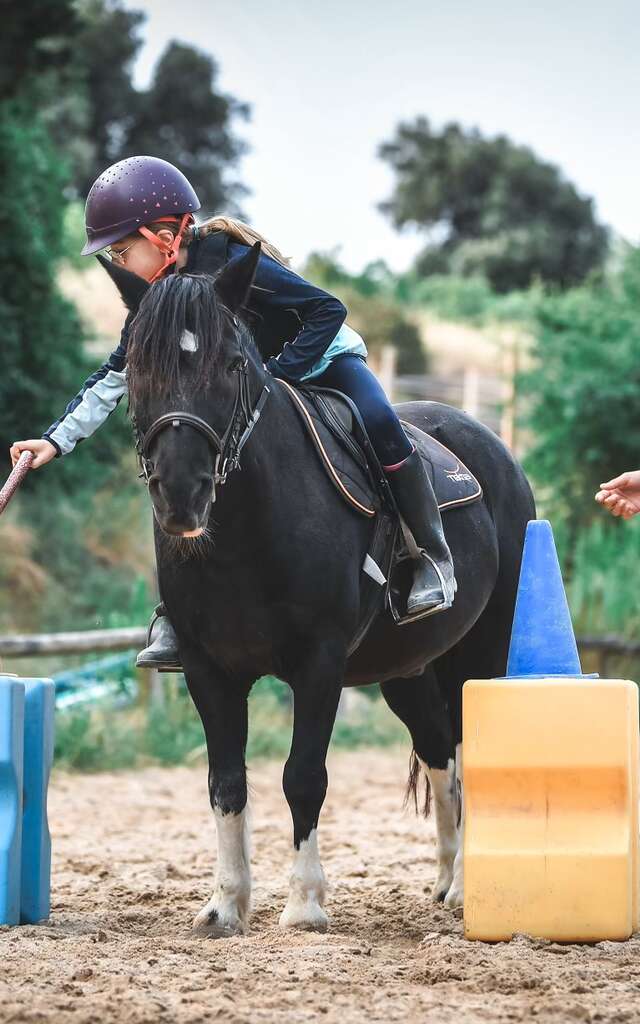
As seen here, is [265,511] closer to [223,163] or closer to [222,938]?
[222,938]

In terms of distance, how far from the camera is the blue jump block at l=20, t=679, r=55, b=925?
4609mm

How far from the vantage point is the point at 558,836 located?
4.35 m

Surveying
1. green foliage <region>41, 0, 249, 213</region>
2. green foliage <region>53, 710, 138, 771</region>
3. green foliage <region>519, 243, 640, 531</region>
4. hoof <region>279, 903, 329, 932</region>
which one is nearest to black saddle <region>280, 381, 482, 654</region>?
hoof <region>279, 903, 329, 932</region>

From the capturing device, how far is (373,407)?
15.8 ft

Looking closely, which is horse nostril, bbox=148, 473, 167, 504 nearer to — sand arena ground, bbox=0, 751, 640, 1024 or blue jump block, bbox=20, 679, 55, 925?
blue jump block, bbox=20, 679, 55, 925

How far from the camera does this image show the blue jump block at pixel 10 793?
443 centimetres

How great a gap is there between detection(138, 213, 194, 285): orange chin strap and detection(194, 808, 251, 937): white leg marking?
1814 mm

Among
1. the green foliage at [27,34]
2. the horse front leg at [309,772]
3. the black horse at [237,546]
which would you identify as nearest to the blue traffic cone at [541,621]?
the black horse at [237,546]

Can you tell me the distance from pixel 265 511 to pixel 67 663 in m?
9.12

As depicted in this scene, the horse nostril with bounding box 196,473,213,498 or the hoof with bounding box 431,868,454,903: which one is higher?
the horse nostril with bounding box 196,473,213,498

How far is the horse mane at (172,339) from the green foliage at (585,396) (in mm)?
12606

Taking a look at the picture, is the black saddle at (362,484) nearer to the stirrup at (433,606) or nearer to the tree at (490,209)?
the stirrup at (433,606)

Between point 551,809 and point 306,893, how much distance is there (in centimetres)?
83

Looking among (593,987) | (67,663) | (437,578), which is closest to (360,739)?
(67,663)
